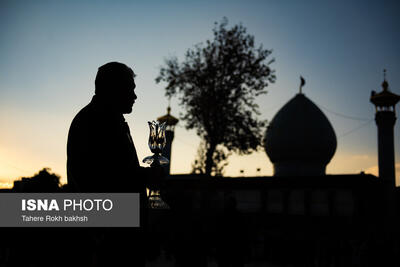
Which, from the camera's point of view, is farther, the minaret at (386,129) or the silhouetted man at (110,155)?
the minaret at (386,129)

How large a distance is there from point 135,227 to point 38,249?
1.83 feet

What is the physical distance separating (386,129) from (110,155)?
31.9 metres

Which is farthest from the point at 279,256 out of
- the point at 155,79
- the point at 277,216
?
the point at 155,79

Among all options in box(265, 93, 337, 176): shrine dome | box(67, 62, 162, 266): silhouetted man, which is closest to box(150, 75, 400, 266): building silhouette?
box(265, 93, 337, 176): shrine dome

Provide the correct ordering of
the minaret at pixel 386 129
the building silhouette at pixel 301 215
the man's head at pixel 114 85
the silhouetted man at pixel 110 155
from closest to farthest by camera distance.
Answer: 1. the silhouetted man at pixel 110 155
2. the man's head at pixel 114 85
3. the building silhouette at pixel 301 215
4. the minaret at pixel 386 129

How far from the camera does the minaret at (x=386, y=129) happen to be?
2892 cm

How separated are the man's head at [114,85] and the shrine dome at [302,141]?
94.3 feet

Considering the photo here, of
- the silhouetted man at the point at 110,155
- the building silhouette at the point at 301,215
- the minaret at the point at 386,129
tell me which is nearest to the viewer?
the silhouetted man at the point at 110,155

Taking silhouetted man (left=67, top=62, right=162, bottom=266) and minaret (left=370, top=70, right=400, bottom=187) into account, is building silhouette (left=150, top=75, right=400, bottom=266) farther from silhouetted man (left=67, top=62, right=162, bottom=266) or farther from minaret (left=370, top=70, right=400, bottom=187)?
silhouetted man (left=67, top=62, right=162, bottom=266)

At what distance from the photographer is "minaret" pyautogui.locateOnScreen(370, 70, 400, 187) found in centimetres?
2892

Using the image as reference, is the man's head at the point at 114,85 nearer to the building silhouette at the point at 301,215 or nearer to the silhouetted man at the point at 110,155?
the silhouetted man at the point at 110,155

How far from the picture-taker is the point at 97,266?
2.27 metres

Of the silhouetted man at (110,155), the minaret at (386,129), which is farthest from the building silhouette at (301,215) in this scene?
the silhouetted man at (110,155)

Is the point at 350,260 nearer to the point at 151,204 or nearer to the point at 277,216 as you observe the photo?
the point at 277,216
